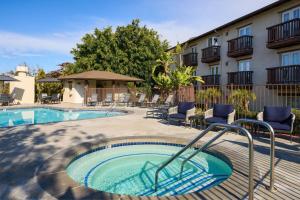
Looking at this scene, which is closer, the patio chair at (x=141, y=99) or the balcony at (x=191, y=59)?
the patio chair at (x=141, y=99)

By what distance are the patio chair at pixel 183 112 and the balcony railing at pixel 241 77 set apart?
970 cm

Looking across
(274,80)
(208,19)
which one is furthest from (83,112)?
(208,19)

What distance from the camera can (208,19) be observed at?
31828 millimetres

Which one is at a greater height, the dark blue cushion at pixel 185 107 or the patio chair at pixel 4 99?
the patio chair at pixel 4 99

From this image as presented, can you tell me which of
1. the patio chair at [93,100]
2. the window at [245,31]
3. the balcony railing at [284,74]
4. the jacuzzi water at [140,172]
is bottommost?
the jacuzzi water at [140,172]

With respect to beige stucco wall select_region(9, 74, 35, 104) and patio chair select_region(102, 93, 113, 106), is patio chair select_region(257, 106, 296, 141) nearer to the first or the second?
patio chair select_region(102, 93, 113, 106)

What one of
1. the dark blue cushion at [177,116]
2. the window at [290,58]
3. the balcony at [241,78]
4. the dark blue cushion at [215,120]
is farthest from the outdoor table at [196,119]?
the window at [290,58]

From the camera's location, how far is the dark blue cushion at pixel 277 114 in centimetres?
906

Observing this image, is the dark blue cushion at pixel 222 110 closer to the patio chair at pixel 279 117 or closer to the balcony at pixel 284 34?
the patio chair at pixel 279 117

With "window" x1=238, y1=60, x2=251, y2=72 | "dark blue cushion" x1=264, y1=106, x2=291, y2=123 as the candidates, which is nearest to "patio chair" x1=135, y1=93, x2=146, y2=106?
"window" x1=238, y1=60, x2=251, y2=72

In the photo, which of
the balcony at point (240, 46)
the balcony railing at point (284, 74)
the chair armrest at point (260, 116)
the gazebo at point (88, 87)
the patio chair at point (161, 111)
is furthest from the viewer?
the gazebo at point (88, 87)

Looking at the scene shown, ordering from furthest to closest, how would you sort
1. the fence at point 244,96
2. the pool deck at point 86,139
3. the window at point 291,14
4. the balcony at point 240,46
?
the balcony at point 240,46 < the window at point 291,14 < the fence at point 244,96 < the pool deck at point 86,139

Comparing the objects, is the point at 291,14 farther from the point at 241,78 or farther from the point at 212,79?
the point at 212,79

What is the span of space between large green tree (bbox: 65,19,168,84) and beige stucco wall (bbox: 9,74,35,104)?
871 centimetres
